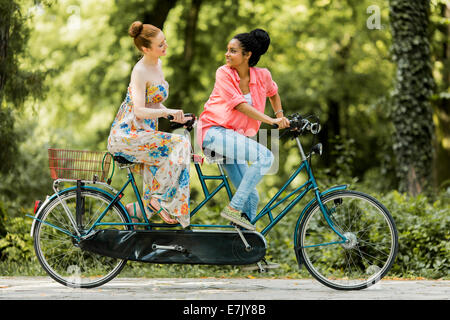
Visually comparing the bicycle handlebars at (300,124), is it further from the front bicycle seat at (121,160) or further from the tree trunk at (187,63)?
the tree trunk at (187,63)

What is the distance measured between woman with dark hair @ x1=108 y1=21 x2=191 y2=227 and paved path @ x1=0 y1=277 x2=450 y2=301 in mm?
599

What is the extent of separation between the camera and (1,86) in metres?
6.89

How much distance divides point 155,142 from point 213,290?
4.12 ft

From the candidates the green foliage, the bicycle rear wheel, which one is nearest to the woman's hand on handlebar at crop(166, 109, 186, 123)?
the bicycle rear wheel

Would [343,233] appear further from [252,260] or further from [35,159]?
[35,159]

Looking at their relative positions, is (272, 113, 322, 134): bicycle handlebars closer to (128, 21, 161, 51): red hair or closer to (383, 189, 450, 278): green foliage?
(128, 21, 161, 51): red hair

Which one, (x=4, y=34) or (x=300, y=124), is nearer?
(x=300, y=124)

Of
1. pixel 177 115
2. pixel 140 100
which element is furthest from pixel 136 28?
pixel 177 115

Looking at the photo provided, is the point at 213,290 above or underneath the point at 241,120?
underneath

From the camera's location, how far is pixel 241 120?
470 cm

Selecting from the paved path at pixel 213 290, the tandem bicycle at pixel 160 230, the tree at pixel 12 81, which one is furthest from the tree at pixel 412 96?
the tree at pixel 12 81

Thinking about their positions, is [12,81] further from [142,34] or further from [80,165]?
[142,34]

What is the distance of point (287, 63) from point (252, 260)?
14256 millimetres
